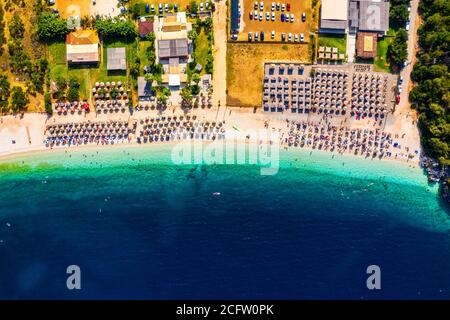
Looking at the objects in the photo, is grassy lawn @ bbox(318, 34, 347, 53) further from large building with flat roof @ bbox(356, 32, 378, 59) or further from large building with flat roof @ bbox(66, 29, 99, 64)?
large building with flat roof @ bbox(66, 29, 99, 64)

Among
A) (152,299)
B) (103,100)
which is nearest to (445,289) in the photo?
(152,299)

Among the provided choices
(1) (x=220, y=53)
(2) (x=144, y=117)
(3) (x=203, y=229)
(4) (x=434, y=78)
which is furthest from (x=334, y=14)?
(3) (x=203, y=229)

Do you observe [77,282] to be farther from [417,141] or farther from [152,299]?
[417,141]

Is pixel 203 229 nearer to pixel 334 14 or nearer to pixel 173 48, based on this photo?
pixel 173 48

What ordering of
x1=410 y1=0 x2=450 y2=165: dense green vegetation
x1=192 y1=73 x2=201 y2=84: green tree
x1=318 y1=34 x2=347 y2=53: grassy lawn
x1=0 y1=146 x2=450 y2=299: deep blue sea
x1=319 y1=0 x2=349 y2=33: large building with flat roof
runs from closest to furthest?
x1=410 y1=0 x2=450 y2=165: dense green vegetation → x1=319 y1=0 x2=349 y2=33: large building with flat roof → x1=192 y1=73 x2=201 y2=84: green tree → x1=318 y1=34 x2=347 y2=53: grassy lawn → x1=0 y1=146 x2=450 y2=299: deep blue sea

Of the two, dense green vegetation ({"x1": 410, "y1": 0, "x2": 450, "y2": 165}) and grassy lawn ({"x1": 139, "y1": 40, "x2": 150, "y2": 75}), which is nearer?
dense green vegetation ({"x1": 410, "y1": 0, "x2": 450, "y2": 165})

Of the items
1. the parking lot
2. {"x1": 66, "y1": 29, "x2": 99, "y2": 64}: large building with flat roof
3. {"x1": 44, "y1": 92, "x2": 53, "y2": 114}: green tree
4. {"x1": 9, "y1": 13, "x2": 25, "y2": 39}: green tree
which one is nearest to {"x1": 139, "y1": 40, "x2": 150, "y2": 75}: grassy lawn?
{"x1": 66, "y1": 29, "x2": 99, "y2": 64}: large building with flat roof
